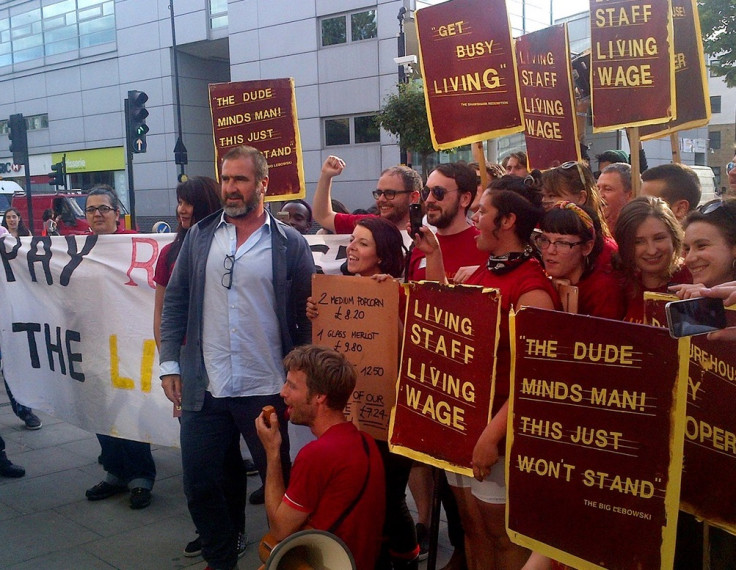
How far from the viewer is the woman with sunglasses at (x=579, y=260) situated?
2926 millimetres

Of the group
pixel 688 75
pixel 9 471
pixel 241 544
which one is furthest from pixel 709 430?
pixel 9 471

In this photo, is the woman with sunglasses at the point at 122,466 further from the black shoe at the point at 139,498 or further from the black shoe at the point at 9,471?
the black shoe at the point at 9,471

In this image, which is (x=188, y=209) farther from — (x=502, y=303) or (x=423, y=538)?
(x=423, y=538)

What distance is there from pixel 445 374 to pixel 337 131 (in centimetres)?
2467

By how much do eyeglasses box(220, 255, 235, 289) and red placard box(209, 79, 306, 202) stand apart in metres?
2.17

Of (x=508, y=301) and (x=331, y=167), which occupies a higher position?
(x=331, y=167)

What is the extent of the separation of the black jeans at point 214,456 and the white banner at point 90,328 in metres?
1.20

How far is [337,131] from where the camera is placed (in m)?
26.8

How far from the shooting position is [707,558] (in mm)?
2625

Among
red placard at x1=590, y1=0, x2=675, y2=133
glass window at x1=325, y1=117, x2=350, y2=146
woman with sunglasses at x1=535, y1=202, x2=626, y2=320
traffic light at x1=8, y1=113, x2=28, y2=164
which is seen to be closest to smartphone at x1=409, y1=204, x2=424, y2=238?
woman with sunglasses at x1=535, y1=202, x2=626, y2=320

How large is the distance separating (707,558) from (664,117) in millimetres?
2812

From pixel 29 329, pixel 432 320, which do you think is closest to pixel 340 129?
pixel 29 329

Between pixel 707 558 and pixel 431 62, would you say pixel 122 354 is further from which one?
pixel 707 558

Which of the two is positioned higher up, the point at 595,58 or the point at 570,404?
the point at 595,58
